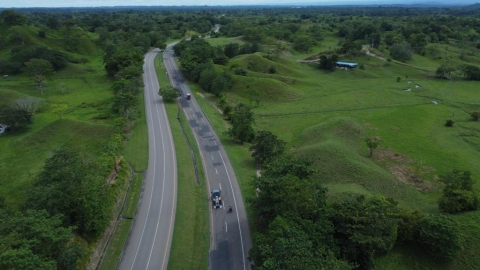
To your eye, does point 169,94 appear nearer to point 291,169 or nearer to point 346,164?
point 346,164

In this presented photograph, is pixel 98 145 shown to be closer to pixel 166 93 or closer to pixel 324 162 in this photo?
pixel 166 93

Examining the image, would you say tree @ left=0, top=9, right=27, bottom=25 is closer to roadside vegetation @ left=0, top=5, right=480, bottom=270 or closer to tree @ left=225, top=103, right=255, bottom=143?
roadside vegetation @ left=0, top=5, right=480, bottom=270

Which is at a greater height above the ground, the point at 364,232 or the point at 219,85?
the point at 219,85

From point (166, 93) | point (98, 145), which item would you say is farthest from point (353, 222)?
point (166, 93)

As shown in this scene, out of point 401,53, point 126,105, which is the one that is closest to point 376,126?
point 126,105

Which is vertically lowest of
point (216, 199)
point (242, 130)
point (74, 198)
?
point (216, 199)

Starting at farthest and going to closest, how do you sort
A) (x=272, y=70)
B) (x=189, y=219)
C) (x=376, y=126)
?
(x=272, y=70) → (x=376, y=126) → (x=189, y=219)
